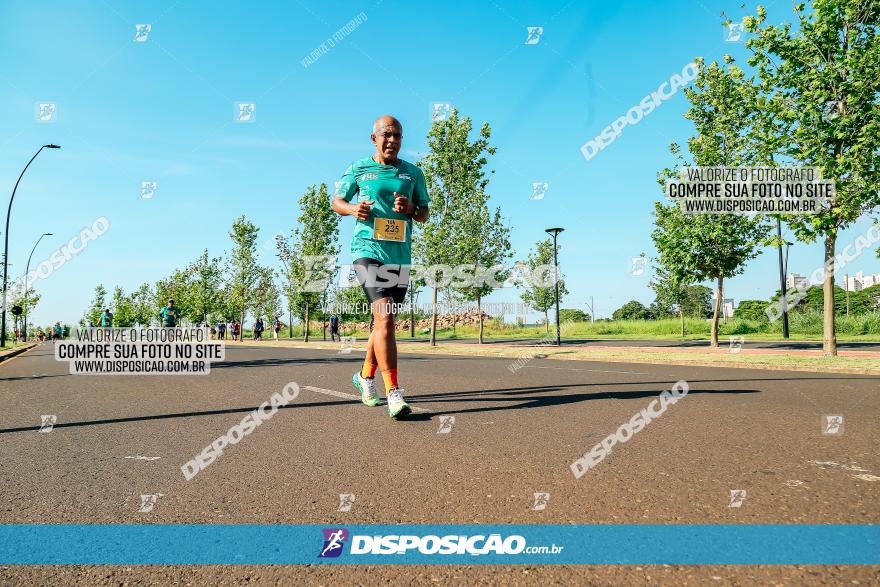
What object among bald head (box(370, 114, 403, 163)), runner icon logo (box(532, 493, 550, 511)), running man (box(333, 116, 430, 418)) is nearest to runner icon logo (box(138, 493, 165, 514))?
runner icon logo (box(532, 493, 550, 511))

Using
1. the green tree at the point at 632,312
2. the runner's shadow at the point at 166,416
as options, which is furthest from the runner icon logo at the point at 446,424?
the green tree at the point at 632,312

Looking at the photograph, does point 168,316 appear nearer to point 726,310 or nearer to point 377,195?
point 377,195

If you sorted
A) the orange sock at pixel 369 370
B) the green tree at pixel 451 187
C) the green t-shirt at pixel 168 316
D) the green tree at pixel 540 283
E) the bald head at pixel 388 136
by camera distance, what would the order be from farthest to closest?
1. the green tree at pixel 540 283
2. the green tree at pixel 451 187
3. the green t-shirt at pixel 168 316
4. the orange sock at pixel 369 370
5. the bald head at pixel 388 136

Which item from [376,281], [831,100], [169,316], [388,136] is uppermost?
[831,100]

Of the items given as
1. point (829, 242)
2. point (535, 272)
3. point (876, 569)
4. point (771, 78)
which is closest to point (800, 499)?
point (876, 569)

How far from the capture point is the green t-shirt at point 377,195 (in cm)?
499

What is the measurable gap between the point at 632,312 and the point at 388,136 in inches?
3866

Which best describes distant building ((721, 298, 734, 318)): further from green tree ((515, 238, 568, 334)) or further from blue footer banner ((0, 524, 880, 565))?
blue footer banner ((0, 524, 880, 565))

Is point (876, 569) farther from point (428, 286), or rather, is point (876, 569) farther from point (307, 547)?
point (428, 286)

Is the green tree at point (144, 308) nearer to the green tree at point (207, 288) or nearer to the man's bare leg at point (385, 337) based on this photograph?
the green tree at point (207, 288)

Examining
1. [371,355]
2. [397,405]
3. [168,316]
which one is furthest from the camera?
[168,316]

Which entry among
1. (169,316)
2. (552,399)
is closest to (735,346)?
(552,399)

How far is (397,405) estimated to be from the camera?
15.3ft

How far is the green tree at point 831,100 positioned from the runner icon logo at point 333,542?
48.6 feet
